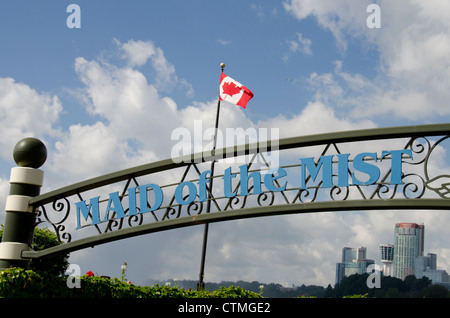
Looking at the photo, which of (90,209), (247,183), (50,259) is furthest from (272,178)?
(50,259)

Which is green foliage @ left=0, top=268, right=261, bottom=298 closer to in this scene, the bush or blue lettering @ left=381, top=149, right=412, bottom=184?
blue lettering @ left=381, top=149, right=412, bottom=184

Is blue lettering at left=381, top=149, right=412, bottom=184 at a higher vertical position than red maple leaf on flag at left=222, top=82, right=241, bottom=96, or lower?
lower

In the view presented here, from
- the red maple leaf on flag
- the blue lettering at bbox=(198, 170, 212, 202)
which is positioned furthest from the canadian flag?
the blue lettering at bbox=(198, 170, 212, 202)

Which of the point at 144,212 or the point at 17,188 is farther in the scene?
the point at 17,188

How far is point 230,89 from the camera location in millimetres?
A: 17188

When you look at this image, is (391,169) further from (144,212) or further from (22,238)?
(22,238)

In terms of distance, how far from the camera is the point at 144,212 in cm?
1109

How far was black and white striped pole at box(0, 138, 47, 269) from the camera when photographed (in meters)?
11.7

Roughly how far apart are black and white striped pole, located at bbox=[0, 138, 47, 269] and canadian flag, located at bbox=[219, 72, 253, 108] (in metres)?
6.95

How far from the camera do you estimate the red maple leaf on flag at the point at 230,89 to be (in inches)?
674

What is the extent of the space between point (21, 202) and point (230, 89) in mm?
8063
